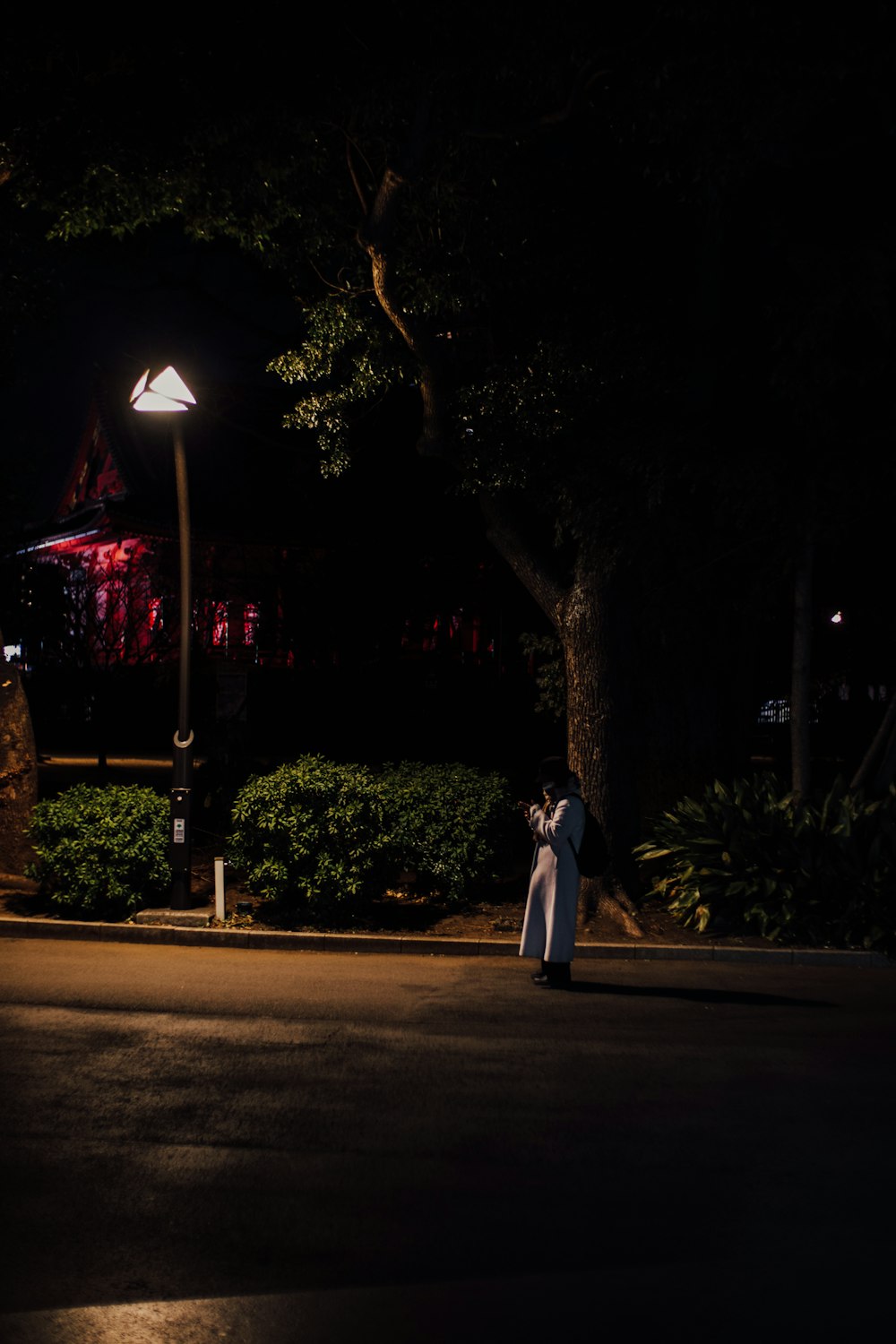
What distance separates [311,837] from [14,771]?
517 cm

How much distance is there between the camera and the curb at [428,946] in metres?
12.2

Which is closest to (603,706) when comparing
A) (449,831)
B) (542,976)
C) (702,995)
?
(449,831)

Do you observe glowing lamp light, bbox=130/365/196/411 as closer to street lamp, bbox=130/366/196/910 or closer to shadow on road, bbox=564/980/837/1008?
street lamp, bbox=130/366/196/910

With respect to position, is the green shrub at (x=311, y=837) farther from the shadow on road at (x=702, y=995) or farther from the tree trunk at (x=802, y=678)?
the tree trunk at (x=802, y=678)

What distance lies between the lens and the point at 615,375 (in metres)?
14.3

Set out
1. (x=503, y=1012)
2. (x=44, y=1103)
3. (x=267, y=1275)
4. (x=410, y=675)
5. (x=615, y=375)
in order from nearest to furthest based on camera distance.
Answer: (x=267, y=1275), (x=44, y=1103), (x=503, y=1012), (x=615, y=375), (x=410, y=675)

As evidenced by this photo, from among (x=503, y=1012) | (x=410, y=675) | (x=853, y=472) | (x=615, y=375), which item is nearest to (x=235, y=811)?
(x=503, y=1012)

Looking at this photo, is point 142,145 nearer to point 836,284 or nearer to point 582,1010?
point 836,284

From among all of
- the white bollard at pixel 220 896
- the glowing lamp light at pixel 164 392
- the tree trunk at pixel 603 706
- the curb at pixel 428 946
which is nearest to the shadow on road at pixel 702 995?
the curb at pixel 428 946

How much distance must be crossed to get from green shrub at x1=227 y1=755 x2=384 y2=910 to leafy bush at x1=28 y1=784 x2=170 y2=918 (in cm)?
91

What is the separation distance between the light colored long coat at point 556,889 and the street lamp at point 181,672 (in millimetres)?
4598

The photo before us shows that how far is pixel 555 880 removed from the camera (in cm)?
1023

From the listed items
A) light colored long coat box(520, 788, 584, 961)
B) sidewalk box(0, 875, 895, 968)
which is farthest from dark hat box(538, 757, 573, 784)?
sidewalk box(0, 875, 895, 968)

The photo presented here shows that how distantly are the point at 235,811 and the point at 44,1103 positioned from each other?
6.80m
